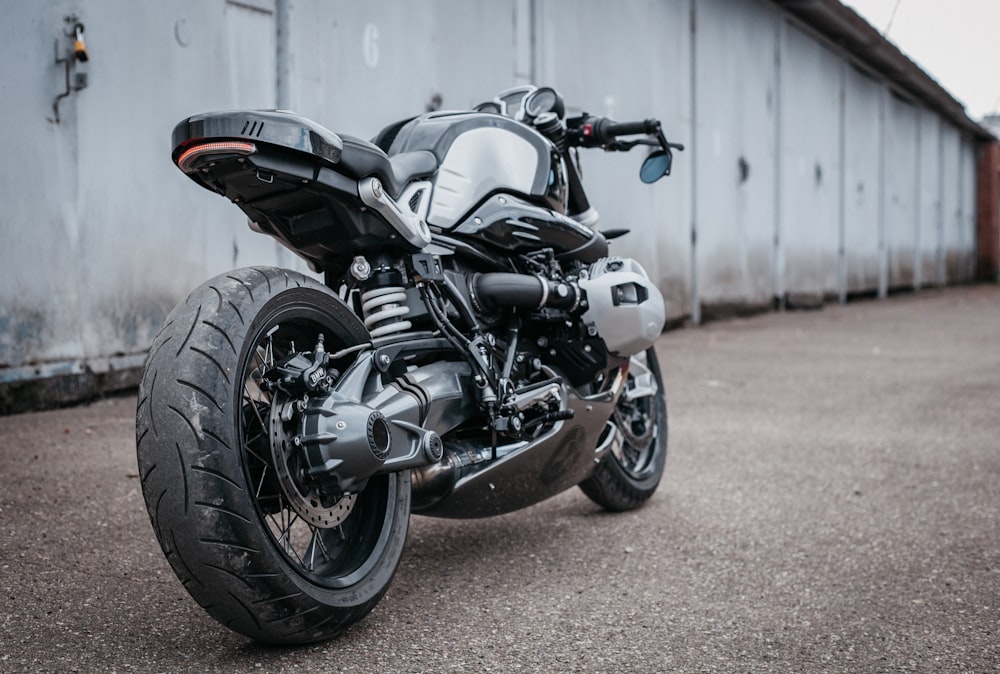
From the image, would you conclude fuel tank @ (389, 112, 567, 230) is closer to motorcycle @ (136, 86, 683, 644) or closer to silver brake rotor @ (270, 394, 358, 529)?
motorcycle @ (136, 86, 683, 644)

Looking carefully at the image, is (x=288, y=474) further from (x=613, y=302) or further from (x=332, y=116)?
(x=332, y=116)

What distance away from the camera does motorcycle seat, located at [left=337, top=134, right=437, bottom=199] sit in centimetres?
A: 240

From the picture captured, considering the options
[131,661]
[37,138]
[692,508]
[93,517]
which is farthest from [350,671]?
[37,138]

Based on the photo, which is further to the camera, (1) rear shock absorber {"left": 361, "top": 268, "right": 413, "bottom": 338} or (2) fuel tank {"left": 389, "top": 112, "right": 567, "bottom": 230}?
(2) fuel tank {"left": 389, "top": 112, "right": 567, "bottom": 230}

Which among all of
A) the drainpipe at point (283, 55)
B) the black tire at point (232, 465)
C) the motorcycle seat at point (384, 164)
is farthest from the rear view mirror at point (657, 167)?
the drainpipe at point (283, 55)

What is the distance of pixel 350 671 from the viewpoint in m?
2.17

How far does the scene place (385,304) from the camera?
8.76 ft

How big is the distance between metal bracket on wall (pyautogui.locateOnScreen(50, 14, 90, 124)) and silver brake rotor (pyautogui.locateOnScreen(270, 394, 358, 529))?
12.6 feet

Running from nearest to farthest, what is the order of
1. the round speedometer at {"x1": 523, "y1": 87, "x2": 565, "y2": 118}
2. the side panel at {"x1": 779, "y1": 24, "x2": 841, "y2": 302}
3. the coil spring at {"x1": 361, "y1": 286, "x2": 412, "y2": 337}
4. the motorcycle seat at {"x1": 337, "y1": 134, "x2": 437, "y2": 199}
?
the motorcycle seat at {"x1": 337, "y1": 134, "x2": 437, "y2": 199} → the coil spring at {"x1": 361, "y1": 286, "x2": 412, "y2": 337} → the round speedometer at {"x1": 523, "y1": 87, "x2": 565, "y2": 118} → the side panel at {"x1": 779, "y1": 24, "x2": 841, "y2": 302}

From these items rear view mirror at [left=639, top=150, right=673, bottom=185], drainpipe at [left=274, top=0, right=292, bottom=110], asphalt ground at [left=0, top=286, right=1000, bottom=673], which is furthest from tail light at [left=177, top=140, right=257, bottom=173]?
drainpipe at [left=274, top=0, right=292, bottom=110]

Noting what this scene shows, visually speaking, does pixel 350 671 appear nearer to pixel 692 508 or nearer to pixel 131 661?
pixel 131 661

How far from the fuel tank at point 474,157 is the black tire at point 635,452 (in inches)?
33.0

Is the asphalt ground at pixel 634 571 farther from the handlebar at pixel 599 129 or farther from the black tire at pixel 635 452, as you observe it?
the handlebar at pixel 599 129

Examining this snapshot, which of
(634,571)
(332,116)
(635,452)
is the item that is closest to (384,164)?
(634,571)
